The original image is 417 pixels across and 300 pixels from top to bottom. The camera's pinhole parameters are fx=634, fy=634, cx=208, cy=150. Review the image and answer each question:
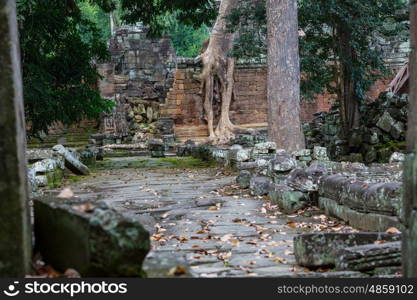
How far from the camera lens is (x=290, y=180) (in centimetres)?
877

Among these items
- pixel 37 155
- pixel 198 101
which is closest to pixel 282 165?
pixel 37 155

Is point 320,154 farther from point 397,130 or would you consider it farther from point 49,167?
point 397,130

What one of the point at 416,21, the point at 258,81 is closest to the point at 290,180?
the point at 416,21

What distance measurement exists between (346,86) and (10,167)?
50.6 ft

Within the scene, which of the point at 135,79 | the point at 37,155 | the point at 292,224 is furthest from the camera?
the point at 135,79

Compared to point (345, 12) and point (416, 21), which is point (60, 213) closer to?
point (416, 21)

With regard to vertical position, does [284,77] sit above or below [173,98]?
above

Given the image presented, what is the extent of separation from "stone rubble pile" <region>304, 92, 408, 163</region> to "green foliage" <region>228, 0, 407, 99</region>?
2.44 ft

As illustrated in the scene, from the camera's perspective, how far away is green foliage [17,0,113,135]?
46.1ft

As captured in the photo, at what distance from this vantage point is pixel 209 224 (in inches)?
298

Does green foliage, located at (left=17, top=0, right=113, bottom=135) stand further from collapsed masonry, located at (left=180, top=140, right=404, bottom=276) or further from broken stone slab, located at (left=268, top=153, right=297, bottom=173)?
broken stone slab, located at (left=268, top=153, right=297, bottom=173)

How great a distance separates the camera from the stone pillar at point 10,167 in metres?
3.44

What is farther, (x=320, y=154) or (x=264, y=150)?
(x=264, y=150)

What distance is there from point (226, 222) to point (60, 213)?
421 cm
